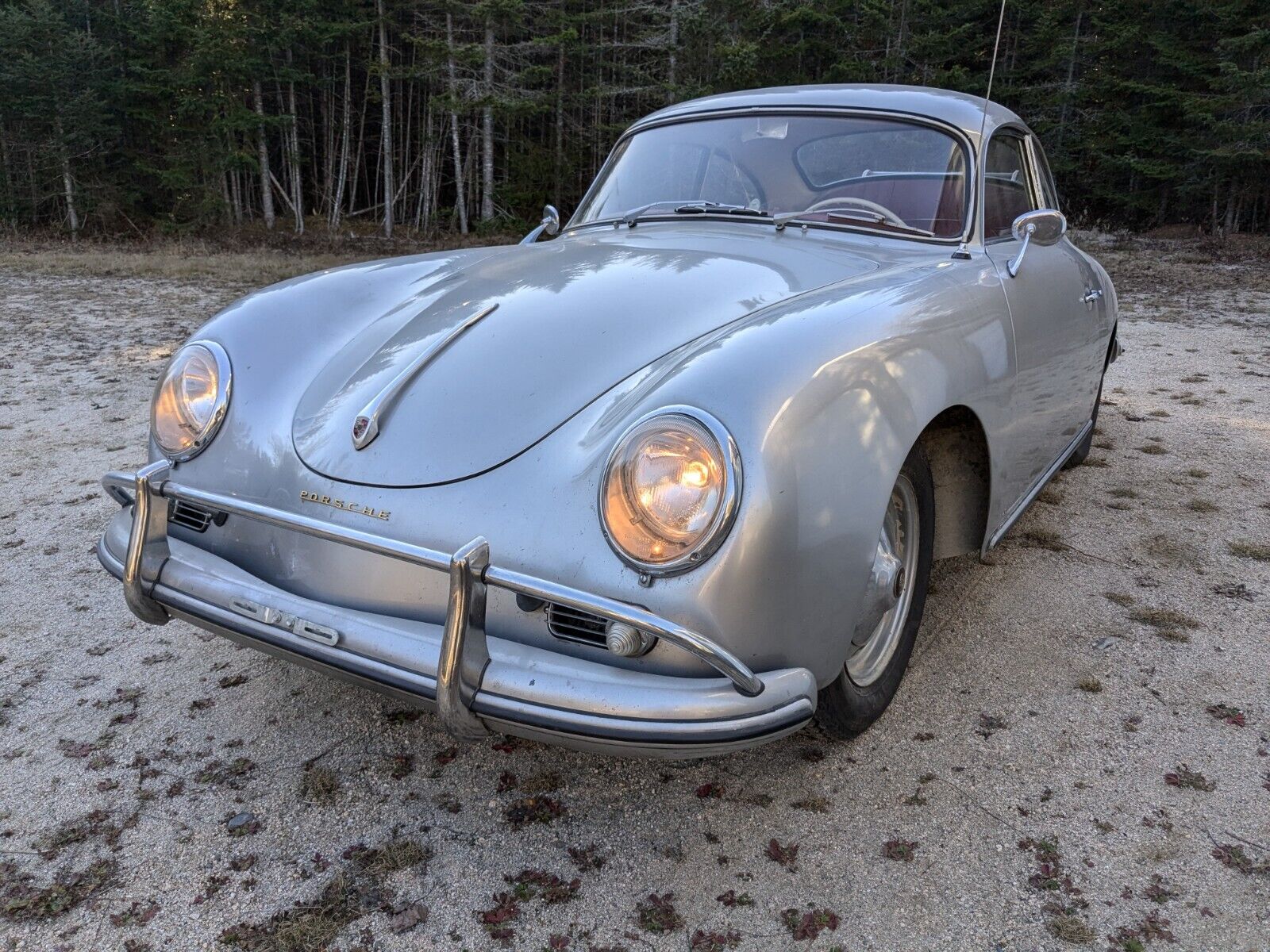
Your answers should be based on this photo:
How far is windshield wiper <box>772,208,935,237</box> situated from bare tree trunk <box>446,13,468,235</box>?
20.7 m

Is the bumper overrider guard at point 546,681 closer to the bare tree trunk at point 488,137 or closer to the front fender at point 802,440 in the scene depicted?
the front fender at point 802,440

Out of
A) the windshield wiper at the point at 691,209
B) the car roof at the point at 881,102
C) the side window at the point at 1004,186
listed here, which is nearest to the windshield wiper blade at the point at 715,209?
the windshield wiper at the point at 691,209

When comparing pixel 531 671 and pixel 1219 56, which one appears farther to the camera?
pixel 1219 56

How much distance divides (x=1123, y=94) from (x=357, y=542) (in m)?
30.7

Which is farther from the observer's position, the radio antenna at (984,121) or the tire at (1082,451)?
the tire at (1082,451)

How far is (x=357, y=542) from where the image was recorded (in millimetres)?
1618

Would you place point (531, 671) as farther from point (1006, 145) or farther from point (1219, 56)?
point (1219, 56)

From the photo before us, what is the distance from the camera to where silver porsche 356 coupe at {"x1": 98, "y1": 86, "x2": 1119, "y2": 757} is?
61.1 inches

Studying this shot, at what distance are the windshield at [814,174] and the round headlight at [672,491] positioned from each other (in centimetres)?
155

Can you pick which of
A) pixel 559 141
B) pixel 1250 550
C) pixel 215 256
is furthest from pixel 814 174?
pixel 559 141

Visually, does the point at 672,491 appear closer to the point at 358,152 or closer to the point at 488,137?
the point at 488,137

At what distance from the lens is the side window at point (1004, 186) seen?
2.94m

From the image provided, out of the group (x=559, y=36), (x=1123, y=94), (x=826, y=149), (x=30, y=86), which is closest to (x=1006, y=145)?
(x=826, y=149)

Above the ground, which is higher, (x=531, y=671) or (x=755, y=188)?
(x=755, y=188)
